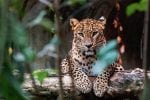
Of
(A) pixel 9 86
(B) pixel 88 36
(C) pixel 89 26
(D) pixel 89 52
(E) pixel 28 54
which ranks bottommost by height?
(A) pixel 9 86

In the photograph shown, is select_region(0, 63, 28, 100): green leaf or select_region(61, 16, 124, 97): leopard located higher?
select_region(61, 16, 124, 97): leopard

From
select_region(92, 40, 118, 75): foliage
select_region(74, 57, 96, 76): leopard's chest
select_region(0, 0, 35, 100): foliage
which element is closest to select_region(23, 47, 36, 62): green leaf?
select_region(0, 0, 35, 100): foliage

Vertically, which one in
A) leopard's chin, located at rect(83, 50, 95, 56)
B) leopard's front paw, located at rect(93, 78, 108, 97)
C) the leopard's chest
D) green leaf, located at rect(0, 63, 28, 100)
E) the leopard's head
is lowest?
green leaf, located at rect(0, 63, 28, 100)

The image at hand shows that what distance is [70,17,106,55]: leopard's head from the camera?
232 inches

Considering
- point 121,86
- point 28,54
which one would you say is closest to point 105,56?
point 28,54

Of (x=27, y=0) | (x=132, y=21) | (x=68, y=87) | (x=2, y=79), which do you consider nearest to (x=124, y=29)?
(x=132, y=21)

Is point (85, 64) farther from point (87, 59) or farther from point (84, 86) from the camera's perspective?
point (84, 86)

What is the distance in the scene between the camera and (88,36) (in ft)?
19.7

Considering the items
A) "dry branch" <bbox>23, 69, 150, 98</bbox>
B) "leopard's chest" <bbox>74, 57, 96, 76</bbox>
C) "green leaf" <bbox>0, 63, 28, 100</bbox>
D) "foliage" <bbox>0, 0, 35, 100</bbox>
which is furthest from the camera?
"leopard's chest" <bbox>74, 57, 96, 76</bbox>

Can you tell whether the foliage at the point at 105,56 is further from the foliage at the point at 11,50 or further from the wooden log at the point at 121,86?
the wooden log at the point at 121,86

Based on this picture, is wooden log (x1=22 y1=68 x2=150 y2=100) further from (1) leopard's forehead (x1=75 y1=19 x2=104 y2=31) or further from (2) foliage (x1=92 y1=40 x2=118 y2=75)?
(2) foliage (x1=92 y1=40 x2=118 y2=75)

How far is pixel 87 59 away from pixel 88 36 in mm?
234

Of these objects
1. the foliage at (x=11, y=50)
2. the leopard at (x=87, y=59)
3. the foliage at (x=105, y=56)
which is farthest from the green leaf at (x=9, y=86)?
the leopard at (x=87, y=59)

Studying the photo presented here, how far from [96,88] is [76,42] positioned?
0.57 meters
